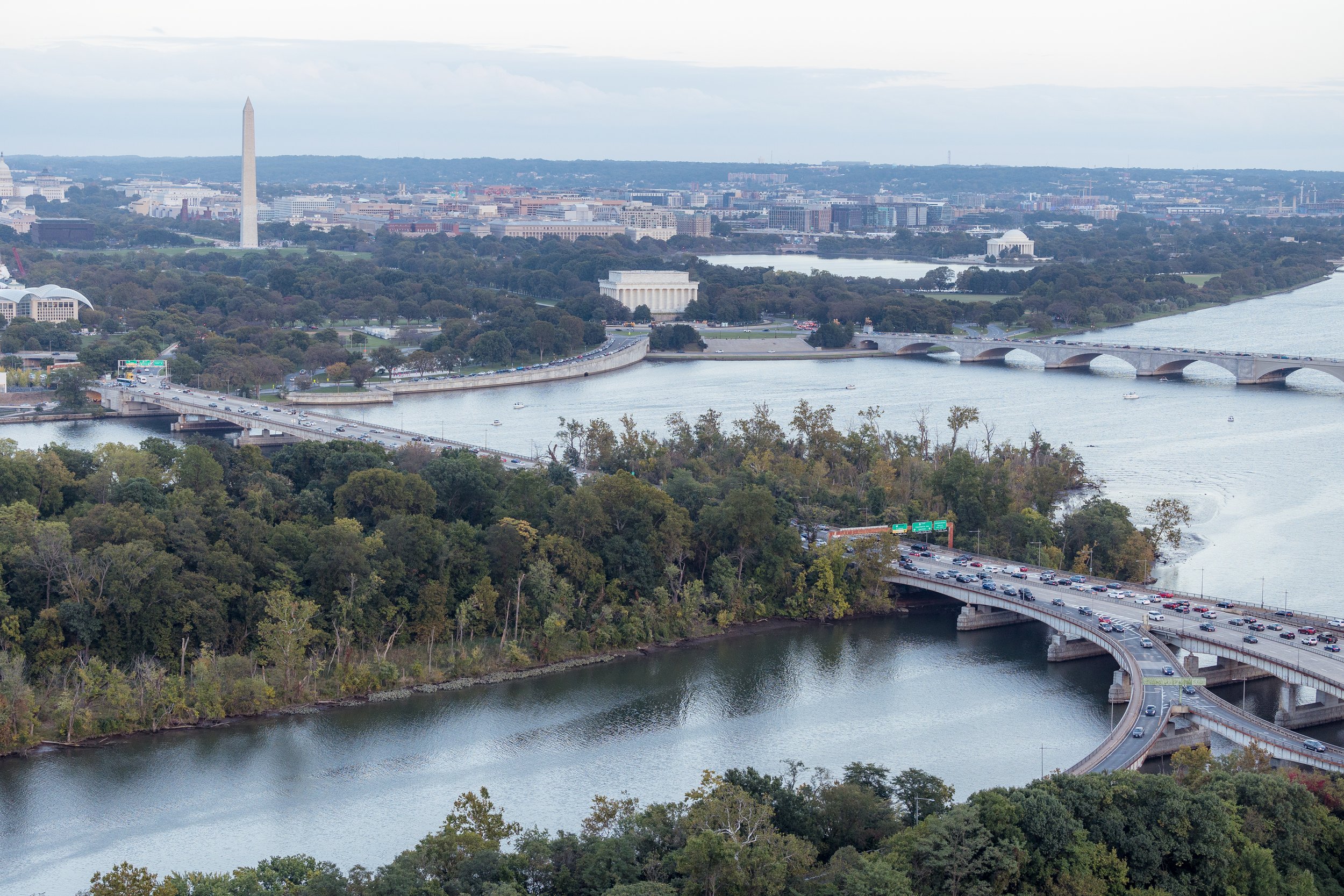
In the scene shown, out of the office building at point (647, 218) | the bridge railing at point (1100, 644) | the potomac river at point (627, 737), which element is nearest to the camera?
the potomac river at point (627, 737)

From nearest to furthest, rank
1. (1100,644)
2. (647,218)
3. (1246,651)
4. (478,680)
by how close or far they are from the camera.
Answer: (1246,651) → (478,680) → (1100,644) → (647,218)

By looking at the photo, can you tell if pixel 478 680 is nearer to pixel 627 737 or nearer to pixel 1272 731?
pixel 627 737

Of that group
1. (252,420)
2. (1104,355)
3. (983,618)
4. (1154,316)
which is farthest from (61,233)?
(983,618)

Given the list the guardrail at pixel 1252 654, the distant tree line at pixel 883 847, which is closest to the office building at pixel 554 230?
the guardrail at pixel 1252 654

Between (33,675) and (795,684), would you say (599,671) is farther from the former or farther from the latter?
(33,675)

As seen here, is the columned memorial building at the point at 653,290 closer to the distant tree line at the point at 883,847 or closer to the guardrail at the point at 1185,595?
the guardrail at the point at 1185,595

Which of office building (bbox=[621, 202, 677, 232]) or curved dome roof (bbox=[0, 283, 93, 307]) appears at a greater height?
office building (bbox=[621, 202, 677, 232])

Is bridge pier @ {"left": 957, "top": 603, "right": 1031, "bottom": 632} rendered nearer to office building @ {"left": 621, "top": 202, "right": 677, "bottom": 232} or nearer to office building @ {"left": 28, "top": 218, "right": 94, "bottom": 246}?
office building @ {"left": 28, "top": 218, "right": 94, "bottom": 246}

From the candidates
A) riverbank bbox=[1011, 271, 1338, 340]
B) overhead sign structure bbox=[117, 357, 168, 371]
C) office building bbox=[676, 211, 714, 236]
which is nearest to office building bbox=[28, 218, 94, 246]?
office building bbox=[676, 211, 714, 236]
